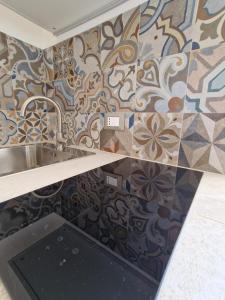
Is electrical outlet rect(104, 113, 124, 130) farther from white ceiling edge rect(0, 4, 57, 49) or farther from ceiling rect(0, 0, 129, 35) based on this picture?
white ceiling edge rect(0, 4, 57, 49)

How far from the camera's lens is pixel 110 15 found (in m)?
0.95

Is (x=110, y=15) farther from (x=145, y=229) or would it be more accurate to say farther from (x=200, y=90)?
(x=145, y=229)

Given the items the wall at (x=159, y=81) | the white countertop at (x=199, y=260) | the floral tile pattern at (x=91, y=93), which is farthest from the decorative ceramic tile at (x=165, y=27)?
the white countertop at (x=199, y=260)

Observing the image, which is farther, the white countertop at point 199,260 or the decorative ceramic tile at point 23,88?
the decorative ceramic tile at point 23,88

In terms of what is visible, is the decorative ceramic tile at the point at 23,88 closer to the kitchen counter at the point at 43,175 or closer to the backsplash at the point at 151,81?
the backsplash at the point at 151,81

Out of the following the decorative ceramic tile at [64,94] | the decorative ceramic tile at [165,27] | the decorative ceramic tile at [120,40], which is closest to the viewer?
the decorative ceramic tile at [165,27]

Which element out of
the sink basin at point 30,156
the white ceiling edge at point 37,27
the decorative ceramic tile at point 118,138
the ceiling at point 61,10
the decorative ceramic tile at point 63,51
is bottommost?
the sink basin at point 30,156

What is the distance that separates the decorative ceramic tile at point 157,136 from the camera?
81cm

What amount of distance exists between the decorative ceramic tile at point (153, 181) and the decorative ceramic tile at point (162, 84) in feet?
0.97

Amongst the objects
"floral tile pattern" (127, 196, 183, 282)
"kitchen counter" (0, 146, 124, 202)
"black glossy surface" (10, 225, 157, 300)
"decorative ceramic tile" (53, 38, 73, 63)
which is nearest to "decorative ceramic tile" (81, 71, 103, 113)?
"decorative ceramic tile" (53, 38, 73, 63)

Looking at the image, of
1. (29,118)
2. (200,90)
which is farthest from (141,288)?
(29,118)

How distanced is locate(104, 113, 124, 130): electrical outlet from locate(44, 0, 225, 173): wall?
3cm

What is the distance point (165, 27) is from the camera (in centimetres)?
77

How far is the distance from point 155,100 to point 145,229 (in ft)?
2.17
